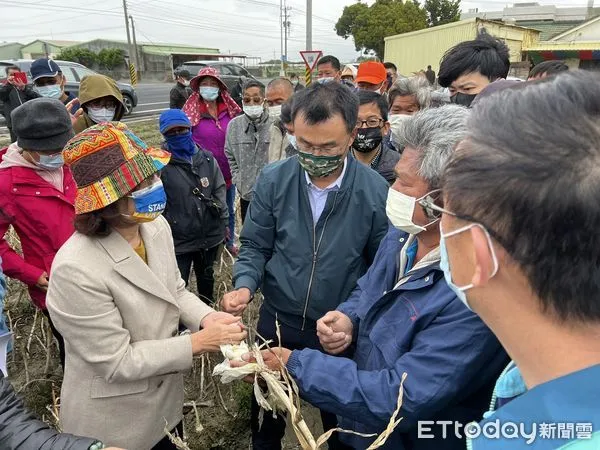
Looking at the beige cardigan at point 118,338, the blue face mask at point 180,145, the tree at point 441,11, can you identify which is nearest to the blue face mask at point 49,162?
the blue face mask at point 180,145

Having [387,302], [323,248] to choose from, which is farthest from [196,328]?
[387,302]

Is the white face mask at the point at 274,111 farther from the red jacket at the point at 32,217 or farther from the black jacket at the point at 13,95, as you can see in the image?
the black jacket at the point at 13,95

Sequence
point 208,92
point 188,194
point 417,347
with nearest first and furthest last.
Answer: point 417,347 → point 188,194 → point 208,92

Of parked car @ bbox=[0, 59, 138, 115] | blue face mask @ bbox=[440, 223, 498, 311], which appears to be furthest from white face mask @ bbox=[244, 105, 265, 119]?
parked car @ bbox=[0, 59, 138, 115]

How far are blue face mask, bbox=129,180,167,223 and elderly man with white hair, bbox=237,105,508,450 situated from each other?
2.39 feet

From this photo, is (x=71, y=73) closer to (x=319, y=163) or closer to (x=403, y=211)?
(x=319, y=163)

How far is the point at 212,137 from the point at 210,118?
0.76ft

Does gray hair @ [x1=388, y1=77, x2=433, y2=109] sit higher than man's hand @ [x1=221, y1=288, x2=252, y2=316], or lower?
higher

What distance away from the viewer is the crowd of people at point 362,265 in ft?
2.50

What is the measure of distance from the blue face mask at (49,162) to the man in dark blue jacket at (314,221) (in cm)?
125

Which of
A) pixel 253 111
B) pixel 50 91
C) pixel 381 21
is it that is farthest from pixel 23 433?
pixel 381 21

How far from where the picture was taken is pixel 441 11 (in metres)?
35.7

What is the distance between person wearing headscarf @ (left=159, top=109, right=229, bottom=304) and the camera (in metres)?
3.41

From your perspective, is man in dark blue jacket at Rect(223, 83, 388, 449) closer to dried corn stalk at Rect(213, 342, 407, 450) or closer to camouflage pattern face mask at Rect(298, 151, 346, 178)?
camouflage pattern face mask at Rect(298, 151, 346, 178)
